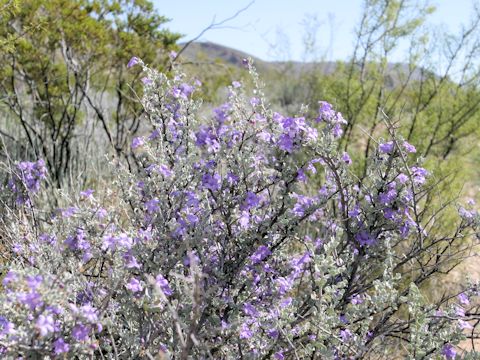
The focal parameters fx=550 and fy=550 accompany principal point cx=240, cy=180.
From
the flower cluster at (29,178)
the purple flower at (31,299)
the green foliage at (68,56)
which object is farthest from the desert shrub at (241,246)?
the green foliage at (68,56)

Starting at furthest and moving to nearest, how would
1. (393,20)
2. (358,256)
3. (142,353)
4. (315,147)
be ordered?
(393,20) < (358,256) < (315,147) < (142,353)

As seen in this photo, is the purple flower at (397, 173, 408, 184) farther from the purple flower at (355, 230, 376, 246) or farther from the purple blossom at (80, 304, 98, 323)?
the purple blossom at (80, 304, 98, 323)

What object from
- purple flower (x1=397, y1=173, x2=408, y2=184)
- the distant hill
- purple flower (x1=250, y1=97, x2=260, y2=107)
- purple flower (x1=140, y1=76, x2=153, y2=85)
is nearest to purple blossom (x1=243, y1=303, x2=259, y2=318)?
purple flower (x1=397, y1=173, x2=408, y2=184)

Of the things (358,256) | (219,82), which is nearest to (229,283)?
(358,256)

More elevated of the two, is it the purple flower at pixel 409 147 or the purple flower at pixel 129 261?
the purple flower at pixel 409 147

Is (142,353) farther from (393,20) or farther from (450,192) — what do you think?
(393,20)

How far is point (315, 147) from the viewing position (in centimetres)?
242

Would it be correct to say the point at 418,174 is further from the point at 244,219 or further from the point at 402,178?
the point at 244,219

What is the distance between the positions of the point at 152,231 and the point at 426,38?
17.1 ft

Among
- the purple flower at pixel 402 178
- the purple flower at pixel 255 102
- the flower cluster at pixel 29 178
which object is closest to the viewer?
the purple flower at pixel 402 178

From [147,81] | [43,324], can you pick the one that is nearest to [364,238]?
[147,81]

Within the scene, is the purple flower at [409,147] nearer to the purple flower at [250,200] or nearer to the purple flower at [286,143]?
the purple flower at [286,143]

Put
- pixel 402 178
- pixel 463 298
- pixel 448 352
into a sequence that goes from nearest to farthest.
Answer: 1. pixel 448 352
2. pixel 402 178
3. pixel 463 298

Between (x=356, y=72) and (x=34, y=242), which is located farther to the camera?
(x=356, y=72)
